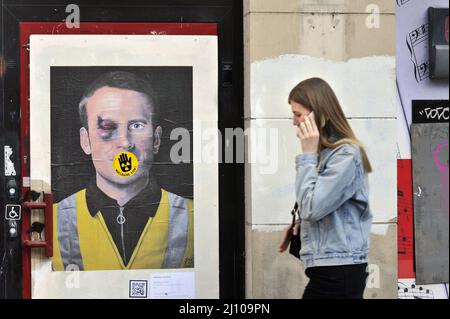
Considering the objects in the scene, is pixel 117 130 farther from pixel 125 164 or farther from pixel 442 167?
pixel 442 167

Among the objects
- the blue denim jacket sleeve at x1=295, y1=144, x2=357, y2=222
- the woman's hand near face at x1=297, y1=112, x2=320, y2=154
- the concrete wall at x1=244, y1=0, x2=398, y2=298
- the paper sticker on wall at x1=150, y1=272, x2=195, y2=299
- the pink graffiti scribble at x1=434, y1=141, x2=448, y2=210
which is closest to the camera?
the blue denim jacket sleeve at x1=295, y1=144, x2=357, y2=222

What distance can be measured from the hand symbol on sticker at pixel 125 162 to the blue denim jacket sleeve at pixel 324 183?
147cm

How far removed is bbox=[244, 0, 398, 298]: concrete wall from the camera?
5676 mm

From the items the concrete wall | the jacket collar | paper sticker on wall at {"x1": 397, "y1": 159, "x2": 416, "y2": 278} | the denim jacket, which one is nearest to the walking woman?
the denim jacket

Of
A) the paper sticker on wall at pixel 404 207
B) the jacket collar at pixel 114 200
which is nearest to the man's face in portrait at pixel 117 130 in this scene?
the jacket collar at pixel 114 200

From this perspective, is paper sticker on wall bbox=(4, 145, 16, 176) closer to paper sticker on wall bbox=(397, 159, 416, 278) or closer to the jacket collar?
the jacket collar

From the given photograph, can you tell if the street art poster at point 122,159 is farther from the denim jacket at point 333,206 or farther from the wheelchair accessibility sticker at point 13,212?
the denim jacket at point 333,206

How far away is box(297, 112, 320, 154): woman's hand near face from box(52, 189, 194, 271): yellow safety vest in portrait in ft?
3.84

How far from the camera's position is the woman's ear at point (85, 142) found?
5.70 meters

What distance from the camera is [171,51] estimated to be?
5762 mm

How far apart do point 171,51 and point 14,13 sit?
120 cm

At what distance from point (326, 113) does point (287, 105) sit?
57 cm

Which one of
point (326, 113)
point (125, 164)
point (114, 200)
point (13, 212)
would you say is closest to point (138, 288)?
point (114, 200)

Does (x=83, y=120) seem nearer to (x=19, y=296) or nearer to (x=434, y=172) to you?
(x=19, y=296)
